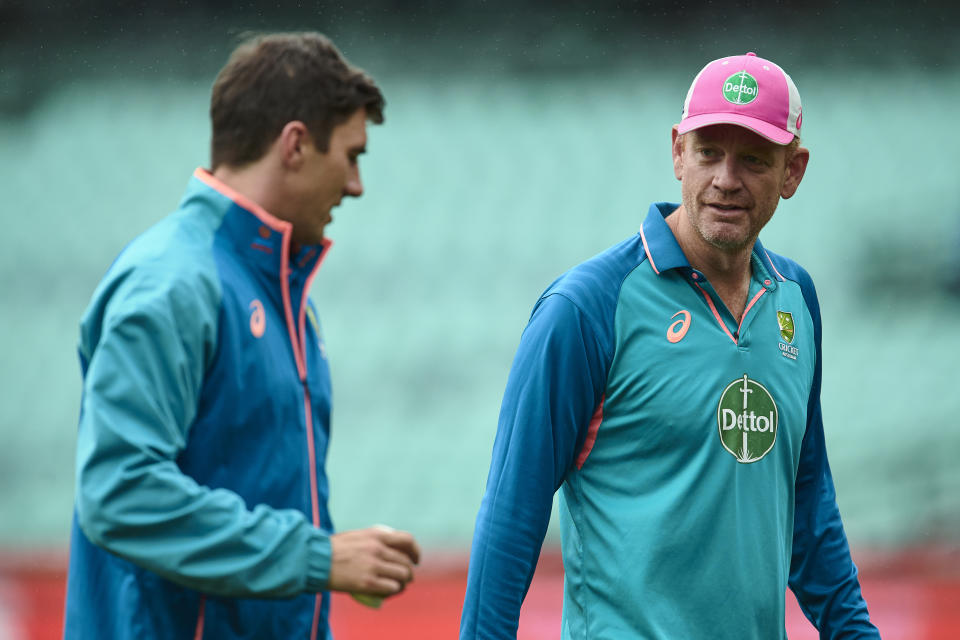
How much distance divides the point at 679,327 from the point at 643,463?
0.23 m

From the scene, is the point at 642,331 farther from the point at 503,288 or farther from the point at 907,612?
the point at 503,288

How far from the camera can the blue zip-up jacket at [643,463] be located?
1.84 meters

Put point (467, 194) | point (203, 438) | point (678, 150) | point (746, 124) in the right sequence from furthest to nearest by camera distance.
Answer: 1. point (467, 194)
2. point (678, 150)
3. point (746, 124)
4. point (203, 438)

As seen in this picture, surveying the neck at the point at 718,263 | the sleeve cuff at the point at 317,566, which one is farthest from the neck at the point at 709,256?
the sleeve cuff at the point at 317,566

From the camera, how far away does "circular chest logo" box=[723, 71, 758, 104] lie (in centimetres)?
200

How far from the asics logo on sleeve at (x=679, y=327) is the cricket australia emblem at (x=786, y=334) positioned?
196 millimetres

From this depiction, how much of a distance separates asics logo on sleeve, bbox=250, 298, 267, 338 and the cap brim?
878 millimetres

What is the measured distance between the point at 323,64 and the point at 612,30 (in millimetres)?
6894

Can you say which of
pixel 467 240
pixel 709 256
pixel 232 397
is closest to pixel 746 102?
pixel 709 256

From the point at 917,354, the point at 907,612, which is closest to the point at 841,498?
the point at 917,354

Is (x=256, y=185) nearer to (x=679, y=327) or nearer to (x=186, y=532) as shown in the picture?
(x=186, y=532)

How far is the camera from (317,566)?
52.1 inches

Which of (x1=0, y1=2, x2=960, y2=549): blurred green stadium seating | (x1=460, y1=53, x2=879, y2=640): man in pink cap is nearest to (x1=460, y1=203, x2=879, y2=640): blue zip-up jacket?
(x1=460, y1=53, x2=879, y2=640): man in pink cap

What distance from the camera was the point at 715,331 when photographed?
77.5 inches
